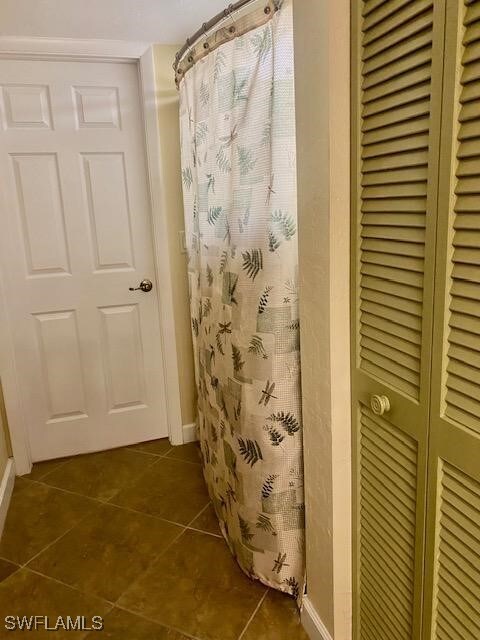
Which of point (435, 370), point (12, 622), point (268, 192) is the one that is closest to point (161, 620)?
point (12, 622)

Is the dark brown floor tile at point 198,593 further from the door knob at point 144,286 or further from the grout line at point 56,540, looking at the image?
the door knob at point 144,286

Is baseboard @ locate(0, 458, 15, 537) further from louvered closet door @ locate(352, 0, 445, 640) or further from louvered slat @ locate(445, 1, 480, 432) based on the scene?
louvered slat @ locate(445, 1, 480, 432)

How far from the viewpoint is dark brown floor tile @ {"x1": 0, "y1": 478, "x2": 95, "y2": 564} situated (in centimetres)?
192

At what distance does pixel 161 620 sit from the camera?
1.56 meters

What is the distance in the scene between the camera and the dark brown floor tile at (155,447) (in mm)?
2613

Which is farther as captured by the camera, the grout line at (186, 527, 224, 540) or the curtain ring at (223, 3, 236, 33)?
the grout line at (186, 527, 224, 540)

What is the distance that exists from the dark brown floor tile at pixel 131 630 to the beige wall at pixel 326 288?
503 millimetres

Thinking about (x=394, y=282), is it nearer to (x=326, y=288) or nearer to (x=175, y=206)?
(x=326, y=288)

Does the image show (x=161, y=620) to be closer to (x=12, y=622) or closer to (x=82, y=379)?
(x=12, y=622)

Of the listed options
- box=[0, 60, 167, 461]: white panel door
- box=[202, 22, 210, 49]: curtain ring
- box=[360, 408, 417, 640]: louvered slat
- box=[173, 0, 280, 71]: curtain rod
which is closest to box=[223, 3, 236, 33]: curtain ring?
box=[173, 0, 280, 71]: curtain rod

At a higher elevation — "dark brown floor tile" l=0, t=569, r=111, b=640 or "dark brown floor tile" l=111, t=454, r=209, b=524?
"dark brown floor tile" l=111, t=454, r=209, b=524

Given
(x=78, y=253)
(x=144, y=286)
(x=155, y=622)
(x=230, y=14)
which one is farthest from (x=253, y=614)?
(x=230, y=14)

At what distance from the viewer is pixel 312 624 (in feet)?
4.78

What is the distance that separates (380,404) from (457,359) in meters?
0.25
